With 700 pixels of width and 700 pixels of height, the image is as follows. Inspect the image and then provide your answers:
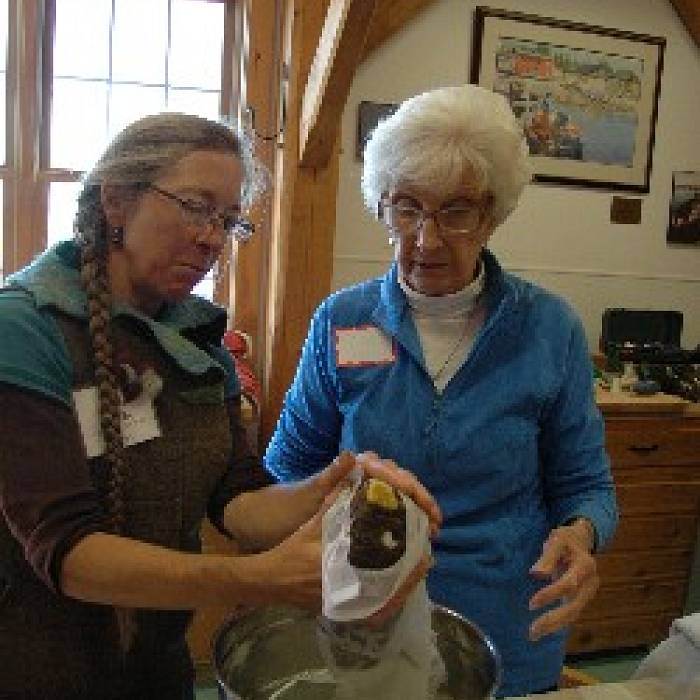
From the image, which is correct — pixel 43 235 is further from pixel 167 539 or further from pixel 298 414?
pixel 167 539

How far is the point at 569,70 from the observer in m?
3.10

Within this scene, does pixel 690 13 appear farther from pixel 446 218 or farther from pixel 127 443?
pixel 127 443

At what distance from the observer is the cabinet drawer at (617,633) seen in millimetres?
2771

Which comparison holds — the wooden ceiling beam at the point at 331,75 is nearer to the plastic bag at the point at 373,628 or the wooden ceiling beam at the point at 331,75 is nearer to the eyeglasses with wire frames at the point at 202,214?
the eyeglasses with wire frames at the point at 202,214

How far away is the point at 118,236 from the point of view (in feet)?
3.26

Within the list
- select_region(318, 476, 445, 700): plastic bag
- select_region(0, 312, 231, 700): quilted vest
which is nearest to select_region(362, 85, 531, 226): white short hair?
select_region(0, 312, 231, 700): quilted vest

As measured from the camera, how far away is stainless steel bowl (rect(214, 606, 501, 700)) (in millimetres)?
874

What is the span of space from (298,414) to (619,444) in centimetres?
156

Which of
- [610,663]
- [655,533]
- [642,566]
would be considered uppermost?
[655,533]

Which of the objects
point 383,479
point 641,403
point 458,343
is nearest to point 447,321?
point 458,343

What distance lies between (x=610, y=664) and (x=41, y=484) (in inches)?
97.7

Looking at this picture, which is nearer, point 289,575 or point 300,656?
point 289,575

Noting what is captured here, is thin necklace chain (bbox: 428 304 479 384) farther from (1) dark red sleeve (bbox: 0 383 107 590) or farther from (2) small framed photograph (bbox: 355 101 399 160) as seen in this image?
(2) small framed photograph (bbox: 355 101 399 160)

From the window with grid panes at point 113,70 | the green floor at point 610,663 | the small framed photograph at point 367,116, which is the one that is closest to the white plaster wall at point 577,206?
the small framed photograph at point 367,116
